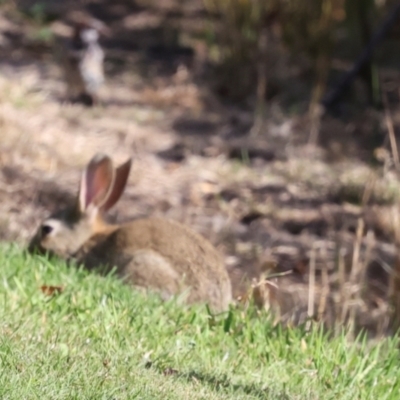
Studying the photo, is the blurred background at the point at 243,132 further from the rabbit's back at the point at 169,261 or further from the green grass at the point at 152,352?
the green grass at the point at 152,352

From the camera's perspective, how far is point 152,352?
14.5 feet

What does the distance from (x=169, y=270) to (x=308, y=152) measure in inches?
222

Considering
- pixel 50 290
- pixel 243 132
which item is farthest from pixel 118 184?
pixel 243 132

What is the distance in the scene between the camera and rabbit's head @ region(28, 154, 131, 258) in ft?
23.3

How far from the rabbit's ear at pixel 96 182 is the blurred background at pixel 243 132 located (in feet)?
2.16

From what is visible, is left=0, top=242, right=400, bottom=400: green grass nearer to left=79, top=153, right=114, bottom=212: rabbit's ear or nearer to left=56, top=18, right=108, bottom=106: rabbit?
left=79, top=153, right=114, bottom=212: rabbit's ear

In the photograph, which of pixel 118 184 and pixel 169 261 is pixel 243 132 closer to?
pixel 118 184

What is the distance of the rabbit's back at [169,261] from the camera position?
6.15 meters

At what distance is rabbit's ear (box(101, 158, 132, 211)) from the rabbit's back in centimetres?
54

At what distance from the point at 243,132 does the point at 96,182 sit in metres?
5.31

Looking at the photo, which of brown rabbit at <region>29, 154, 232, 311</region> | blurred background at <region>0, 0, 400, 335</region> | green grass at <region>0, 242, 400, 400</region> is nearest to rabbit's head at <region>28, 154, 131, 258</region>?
brown rabbit at <region>29, 154, 232, 311</region>

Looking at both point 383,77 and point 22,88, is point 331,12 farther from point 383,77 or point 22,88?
point 22,88

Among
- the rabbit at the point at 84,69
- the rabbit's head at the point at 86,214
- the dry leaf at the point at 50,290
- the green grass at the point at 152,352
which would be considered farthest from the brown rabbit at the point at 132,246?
the rabbit at the point at 84,69

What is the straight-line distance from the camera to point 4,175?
359 inches
